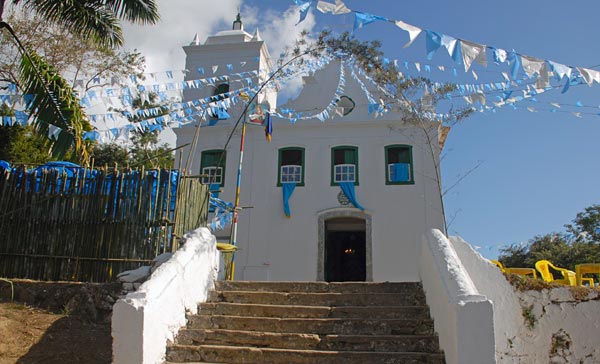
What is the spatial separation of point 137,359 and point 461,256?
14.1 feet

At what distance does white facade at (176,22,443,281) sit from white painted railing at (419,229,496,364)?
8.32 meters

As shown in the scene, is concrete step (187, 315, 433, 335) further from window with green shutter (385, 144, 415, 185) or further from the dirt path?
window with green shutter (385, 144, 415, 185)

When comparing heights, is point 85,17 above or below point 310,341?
above

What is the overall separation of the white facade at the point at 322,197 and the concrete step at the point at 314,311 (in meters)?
7.90

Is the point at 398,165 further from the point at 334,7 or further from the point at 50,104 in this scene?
the point at 50,104

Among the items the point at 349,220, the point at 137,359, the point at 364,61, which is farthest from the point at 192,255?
the point at 349,220

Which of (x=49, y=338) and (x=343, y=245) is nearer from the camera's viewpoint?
(x=49, y=338)

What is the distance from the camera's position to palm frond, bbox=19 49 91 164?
8641 mm

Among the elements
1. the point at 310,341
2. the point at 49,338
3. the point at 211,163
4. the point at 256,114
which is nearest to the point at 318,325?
the point at 310,341

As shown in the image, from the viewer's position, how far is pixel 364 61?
1116 cm

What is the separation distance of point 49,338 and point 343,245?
12.0 meters

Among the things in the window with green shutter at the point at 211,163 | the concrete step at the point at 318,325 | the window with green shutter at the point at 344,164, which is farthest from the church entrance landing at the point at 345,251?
the concrete step at the point at 318,325

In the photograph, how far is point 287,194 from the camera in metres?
14.8

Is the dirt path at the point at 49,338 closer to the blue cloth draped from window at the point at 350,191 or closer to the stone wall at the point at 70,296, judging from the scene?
the stone wall at the point at 70,296
